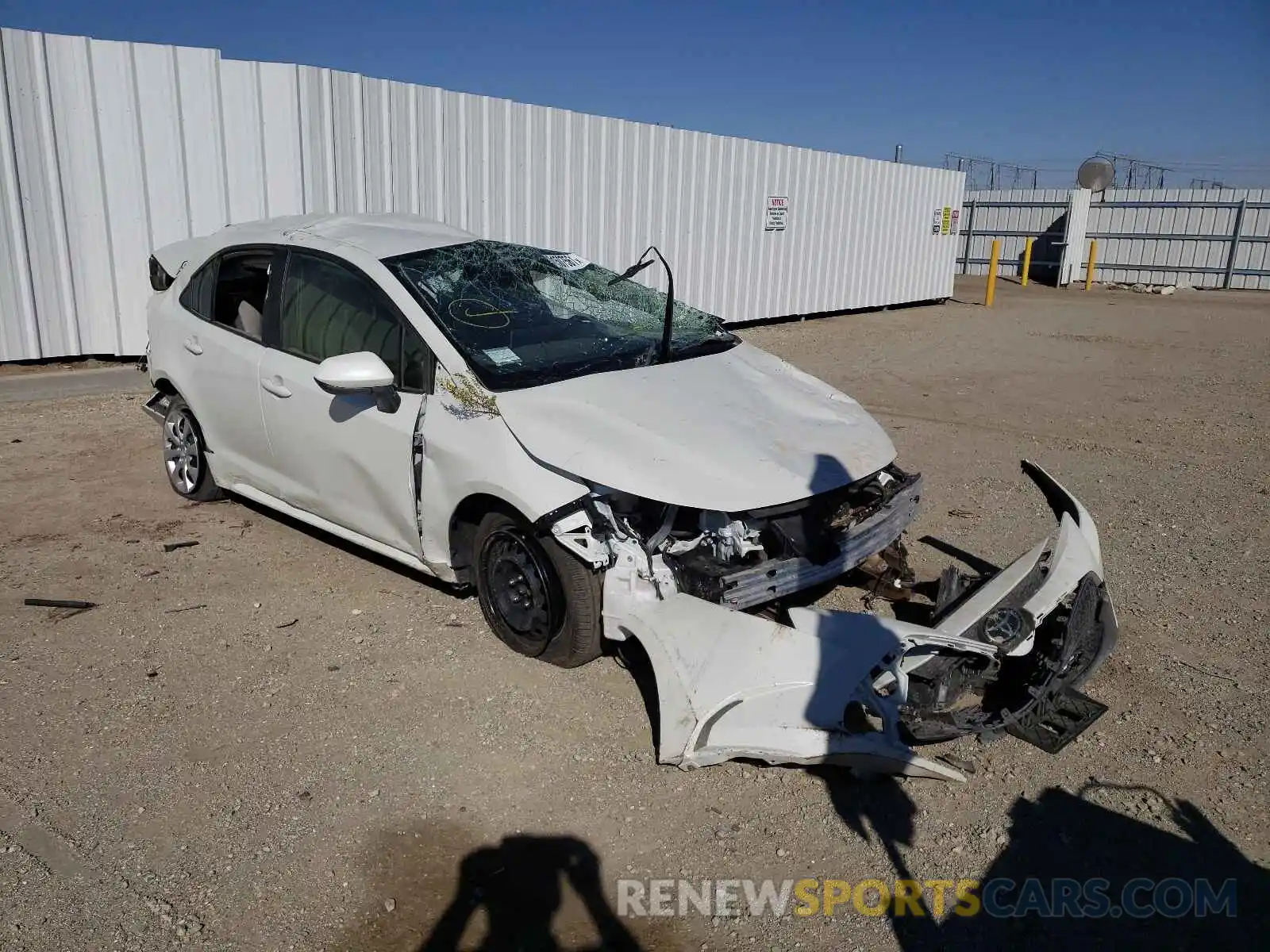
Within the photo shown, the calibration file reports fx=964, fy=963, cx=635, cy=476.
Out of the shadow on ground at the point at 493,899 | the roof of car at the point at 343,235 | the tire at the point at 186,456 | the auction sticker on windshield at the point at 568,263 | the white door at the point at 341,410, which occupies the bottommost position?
the shadow on ground at the point at 493,899

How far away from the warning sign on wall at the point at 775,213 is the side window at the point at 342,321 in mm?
11554

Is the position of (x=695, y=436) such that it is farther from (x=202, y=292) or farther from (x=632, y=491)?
(x=202, y=292)

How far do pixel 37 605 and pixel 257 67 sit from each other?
21.3ft

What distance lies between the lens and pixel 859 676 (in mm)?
3152

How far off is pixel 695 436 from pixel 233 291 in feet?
9.70

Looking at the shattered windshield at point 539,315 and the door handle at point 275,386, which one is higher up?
the shattered windshield at point 539,315

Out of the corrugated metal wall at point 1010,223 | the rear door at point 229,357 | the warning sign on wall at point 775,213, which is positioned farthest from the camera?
the corrugated metal wall at point 1010,223

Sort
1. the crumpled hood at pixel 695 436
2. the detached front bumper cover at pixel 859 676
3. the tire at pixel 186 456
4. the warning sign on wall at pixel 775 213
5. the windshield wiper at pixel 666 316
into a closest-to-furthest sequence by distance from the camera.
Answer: the detached front bumper cover at pixel 859 676, the crumpled hood at pixel 695 436, the windshield wiper at pixel 666 316, the tire at pixel 186 456, the warning sign on wall at pixel 775 213

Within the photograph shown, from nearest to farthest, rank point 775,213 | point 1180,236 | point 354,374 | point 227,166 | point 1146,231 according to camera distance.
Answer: point 354,374
point 227,166
point 775,213
point 1180,236
point 1146,231

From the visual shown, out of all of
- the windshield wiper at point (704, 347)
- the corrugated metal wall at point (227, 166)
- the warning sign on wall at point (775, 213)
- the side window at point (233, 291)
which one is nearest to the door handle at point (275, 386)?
the side window at point (233, 291)

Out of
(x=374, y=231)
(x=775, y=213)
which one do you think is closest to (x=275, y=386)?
(x=374, y=231)

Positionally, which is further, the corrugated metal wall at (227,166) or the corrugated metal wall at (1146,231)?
the corrugated metal wall at (1146,231)

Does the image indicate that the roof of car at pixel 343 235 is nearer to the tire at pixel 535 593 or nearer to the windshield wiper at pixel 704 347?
the windshield wiper at pixel 704 347

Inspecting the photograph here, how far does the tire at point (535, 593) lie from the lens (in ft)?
12.5
